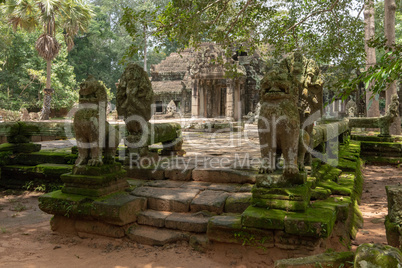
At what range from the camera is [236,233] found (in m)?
3.16

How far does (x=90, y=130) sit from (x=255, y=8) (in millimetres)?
5919

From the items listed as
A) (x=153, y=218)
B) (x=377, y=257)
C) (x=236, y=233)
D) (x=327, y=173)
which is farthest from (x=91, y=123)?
(x=327, y=173)

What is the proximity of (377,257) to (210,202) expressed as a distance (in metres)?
2.46

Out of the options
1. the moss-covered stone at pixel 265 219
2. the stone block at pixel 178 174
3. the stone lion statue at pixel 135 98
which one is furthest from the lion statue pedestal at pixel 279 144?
the stone lion statue at pixel 135 98

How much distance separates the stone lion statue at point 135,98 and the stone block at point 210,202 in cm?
177

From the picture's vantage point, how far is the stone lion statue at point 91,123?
400 centimetres

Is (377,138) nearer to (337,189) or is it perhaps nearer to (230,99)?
(337,189)

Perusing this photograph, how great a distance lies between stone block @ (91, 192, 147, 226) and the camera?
3643mm

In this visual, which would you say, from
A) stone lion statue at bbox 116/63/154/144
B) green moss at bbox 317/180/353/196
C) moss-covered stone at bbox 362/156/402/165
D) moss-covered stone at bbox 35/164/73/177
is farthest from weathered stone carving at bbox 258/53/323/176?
moss-covered stone at bbox 362/156/402/165

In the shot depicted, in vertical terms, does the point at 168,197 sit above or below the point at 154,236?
above

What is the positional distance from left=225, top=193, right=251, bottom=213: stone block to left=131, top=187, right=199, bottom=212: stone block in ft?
1.73

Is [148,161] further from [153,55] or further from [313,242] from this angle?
[153,55]

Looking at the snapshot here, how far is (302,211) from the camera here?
3.12 m

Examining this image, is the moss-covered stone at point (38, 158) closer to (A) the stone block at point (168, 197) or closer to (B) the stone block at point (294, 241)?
(A) the stone block at point (168, 197)
